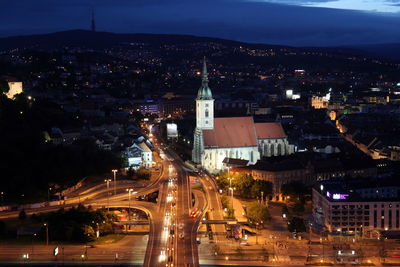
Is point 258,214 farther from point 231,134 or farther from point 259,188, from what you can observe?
point 231,134

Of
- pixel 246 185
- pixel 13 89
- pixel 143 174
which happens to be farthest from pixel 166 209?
pixel 13 89

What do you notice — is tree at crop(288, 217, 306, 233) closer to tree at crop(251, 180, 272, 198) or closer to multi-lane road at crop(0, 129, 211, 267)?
multi-lane road at crop(0, 129, 211, 267)

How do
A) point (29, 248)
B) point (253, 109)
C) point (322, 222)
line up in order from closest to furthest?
point (29, 248)
point (322, 222)
point (253, 109)

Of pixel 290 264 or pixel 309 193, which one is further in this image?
pixel 309 193

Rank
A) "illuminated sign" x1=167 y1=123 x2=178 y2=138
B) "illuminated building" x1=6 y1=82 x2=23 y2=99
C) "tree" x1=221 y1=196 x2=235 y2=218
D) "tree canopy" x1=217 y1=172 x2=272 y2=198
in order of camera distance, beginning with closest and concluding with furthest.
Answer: "tree" x1=221 y1=196 x2=235 y2=218
"tree canopy" x1=217 y1=172 x2=272 y2=198
"illuminated building" x1=6 y1=82 x2=23 y2=99
"illuminated sign" x1=167 y1=123 x2=178 y2=138

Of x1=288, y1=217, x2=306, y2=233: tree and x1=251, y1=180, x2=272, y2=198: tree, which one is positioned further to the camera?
x1=251, y1=180, x2=272, y2=198: tree

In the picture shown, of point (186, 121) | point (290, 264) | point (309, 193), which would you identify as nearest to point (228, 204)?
point (309, 193)

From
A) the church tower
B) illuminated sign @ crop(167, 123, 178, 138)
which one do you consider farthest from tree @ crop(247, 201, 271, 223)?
illuminated sign @ crop(167, 123, 178, 138)

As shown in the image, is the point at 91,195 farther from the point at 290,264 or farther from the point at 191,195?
the point at 290,264
